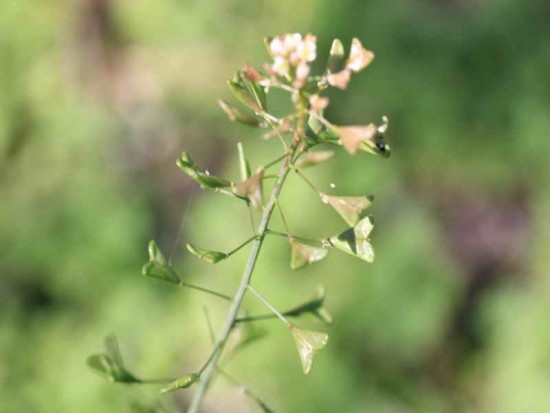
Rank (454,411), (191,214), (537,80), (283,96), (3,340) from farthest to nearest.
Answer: (537,80), (283,96), (191,214), (454,411), (3,340)

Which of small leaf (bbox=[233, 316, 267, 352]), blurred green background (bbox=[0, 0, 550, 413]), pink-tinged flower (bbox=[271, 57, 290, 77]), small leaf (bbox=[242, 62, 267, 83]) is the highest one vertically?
pink-tinged flower (bbox=[271, 57, 290, 77])

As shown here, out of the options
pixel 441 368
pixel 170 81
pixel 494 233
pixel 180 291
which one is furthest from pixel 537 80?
pixel 180 291

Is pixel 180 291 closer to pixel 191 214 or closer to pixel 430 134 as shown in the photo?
pixel 191 214

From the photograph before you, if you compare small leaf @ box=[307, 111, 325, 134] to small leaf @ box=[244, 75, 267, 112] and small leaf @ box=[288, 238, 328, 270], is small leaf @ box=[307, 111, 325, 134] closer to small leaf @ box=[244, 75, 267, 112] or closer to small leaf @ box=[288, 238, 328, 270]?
small leaf @ box=[244, 75, 267, 112]

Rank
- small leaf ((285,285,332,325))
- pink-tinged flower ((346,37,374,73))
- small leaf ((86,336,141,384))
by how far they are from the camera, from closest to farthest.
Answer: pink-tinged flower ((346,37,374,73)), small leaf ((86,336,141,384)), small leaf ((285,285,332,325))

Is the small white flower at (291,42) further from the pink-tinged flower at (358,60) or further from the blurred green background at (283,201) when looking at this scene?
the blurred green background at (283,201)

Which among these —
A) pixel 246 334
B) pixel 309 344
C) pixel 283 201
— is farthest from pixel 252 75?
pixel 283 201

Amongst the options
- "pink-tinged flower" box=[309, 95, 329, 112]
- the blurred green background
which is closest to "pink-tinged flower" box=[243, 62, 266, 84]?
"pink-tinged flower" box=[309, 95, 329, 112]
